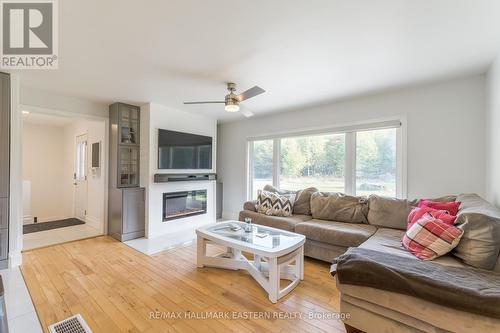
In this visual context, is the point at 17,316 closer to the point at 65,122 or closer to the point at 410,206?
the point at 410,206

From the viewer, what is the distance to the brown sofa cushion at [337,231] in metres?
2.68

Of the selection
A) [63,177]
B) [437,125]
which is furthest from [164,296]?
[63,177]

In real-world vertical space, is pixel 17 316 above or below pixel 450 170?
below

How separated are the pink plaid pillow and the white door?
5.86m

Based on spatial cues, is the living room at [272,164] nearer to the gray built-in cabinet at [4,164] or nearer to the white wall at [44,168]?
the gray built-in cabinet at [4,164]

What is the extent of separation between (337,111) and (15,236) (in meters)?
4.91

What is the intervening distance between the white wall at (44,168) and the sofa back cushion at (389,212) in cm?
677

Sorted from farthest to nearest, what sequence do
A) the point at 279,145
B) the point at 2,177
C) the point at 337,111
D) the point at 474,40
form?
the point at 279,145, the point at 337,111, the point at 2,177, the point at 474,40

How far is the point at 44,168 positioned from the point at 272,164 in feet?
18.4

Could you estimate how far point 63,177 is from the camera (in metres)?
5.87

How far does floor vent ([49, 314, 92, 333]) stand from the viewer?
170 cm

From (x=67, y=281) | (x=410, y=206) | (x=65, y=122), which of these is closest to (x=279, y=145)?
(x=410, y=206)

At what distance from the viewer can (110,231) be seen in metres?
4.12

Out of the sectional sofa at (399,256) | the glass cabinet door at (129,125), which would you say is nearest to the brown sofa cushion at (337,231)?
the sectional sofa at (399,256)
